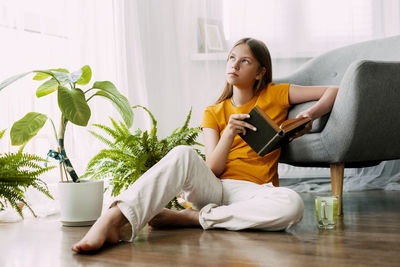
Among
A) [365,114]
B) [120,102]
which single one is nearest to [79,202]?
[120,102]

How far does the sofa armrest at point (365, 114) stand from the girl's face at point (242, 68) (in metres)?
0.34

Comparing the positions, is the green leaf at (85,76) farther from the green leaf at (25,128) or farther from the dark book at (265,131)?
the dark book at (265,131)

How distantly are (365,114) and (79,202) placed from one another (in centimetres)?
111

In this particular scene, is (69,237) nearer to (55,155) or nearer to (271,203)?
(55,155)

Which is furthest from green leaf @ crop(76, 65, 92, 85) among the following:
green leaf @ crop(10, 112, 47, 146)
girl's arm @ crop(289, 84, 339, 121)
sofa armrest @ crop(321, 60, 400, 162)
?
sofa armrest @ crop(321, 60, 400, 162)

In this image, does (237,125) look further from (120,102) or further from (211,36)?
(211,36)

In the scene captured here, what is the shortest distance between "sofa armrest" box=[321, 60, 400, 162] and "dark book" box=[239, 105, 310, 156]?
0.19 meters

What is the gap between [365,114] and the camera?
1.60m

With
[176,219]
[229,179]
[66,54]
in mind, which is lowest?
[176,219]

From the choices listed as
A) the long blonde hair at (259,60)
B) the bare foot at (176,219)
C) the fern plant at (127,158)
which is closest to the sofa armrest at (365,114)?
the long blonde hair at (259,60)

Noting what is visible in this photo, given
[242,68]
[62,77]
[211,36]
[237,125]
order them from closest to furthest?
[237,125]
[62,77]
[242,68]
[211,36]

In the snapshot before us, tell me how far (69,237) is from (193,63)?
71.8 inches

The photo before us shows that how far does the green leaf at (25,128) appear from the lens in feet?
5.08

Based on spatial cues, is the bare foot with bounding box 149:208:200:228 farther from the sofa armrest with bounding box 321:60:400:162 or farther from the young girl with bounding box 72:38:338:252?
the sofa armrest with bounding box 321:60:400:162
